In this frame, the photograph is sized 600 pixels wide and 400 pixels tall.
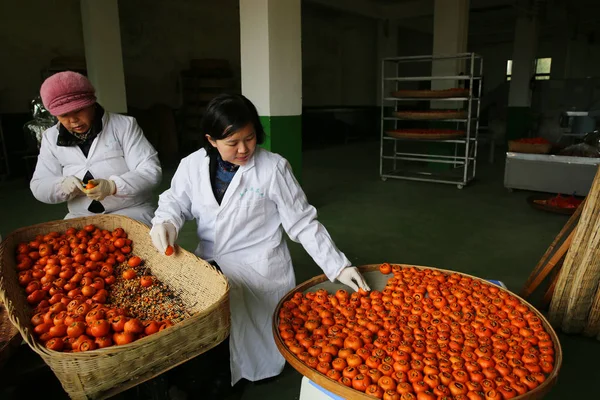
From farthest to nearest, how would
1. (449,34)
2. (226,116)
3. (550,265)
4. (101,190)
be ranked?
(449,34)
(550,265)
(101,190)
(226,116)

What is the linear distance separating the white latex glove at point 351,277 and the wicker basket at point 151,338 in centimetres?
51

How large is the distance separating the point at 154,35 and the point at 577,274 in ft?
29.1

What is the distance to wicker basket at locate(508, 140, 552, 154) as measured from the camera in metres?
5.39

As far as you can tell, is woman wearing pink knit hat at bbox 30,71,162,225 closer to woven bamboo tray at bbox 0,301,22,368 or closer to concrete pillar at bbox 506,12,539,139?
woven bamboo tray at bbox 0,301,22,368

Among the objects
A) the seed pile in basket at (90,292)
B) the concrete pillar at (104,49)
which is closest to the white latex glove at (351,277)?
the seed pile in basket at (90,292)

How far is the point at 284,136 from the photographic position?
16.2 feet

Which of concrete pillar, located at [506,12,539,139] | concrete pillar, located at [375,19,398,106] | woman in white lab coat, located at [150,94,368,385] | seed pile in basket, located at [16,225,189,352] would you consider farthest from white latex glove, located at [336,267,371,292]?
concrete pillar, located at [375,19,398,106]

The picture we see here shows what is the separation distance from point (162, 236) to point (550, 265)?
2.15 metres

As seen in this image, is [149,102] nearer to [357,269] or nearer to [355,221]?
[355,221]

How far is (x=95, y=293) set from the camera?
5.19 ft

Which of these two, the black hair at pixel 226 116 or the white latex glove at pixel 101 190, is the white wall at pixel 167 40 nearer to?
the white latex glove at pixel 101 190

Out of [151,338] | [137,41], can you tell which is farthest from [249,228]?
[137,41]

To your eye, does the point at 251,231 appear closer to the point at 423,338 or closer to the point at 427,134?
the point at 423,338

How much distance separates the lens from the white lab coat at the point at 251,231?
71.1 inches
